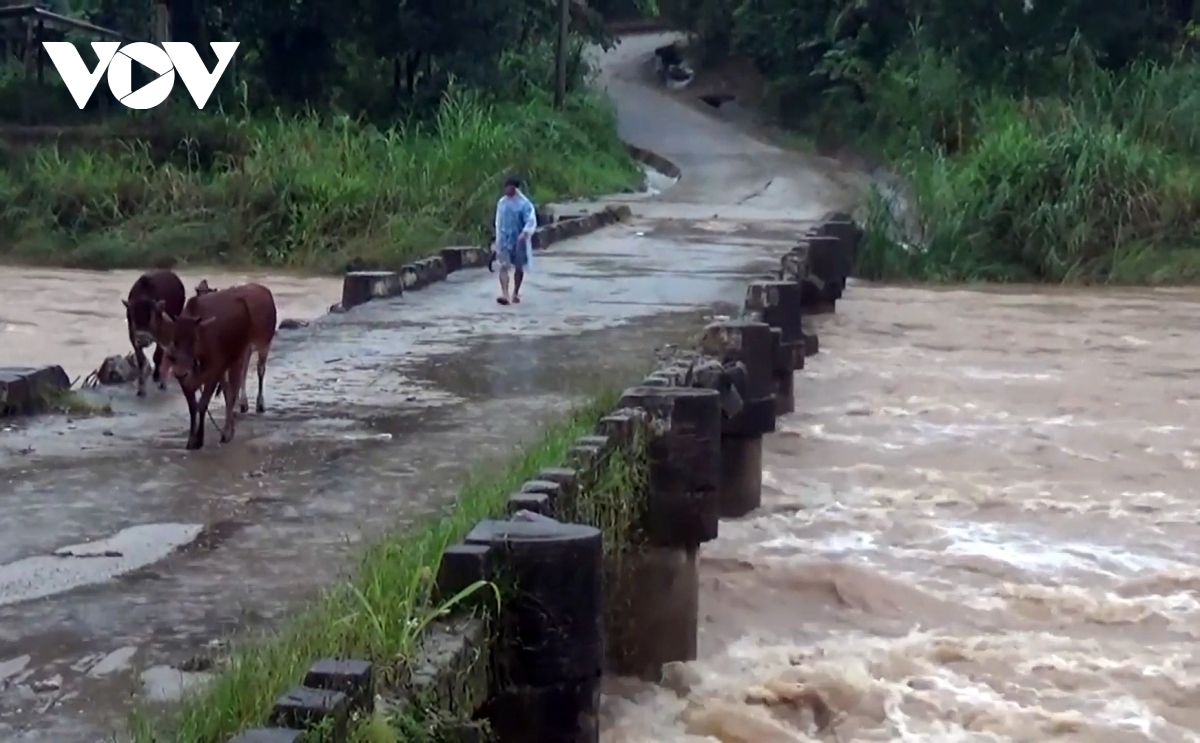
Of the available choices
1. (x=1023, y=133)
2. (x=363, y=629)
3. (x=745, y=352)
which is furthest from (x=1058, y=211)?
(x=363, y=629)

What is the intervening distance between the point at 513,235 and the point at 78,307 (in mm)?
7382

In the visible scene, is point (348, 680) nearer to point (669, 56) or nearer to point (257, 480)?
point (257, 480)

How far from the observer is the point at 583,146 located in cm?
3025

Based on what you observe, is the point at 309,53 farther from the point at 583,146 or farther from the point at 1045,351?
the point at 1045,351

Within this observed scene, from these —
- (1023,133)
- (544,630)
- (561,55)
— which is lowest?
(544,630)

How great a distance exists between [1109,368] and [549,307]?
5.40 metres

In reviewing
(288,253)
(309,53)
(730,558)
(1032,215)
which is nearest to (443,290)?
(730,558)

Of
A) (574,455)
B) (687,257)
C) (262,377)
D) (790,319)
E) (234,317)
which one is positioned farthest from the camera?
(687,257)

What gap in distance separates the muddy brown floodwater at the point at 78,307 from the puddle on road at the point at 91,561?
7.79 metres

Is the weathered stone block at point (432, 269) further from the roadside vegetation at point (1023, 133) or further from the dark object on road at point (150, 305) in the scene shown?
the roadside vegetation at point (1023, 133)

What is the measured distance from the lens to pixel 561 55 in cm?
3198

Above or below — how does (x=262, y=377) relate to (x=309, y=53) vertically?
below

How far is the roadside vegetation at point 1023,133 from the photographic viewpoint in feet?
69.2

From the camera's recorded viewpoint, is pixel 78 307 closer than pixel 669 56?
Yes
